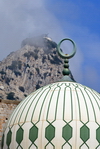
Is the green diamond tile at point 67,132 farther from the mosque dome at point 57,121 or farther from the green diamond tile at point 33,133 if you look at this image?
the green diamond tile at point 33,133

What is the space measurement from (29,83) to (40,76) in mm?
4483

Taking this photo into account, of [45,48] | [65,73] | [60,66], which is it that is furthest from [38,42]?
[65,73]

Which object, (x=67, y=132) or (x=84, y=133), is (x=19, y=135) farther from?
(x=84, y=133)

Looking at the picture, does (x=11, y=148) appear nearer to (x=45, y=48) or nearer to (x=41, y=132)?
(x=41, y=132)

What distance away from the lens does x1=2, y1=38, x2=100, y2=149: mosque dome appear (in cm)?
845

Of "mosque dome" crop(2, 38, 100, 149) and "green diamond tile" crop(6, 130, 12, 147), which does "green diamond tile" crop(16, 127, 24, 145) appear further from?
"green diamond tile" crop(6, 130, 12, 147)

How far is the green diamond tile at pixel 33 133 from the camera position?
8617 mm

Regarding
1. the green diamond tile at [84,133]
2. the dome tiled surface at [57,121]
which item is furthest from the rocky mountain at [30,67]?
the green diamond tile at [84,133]

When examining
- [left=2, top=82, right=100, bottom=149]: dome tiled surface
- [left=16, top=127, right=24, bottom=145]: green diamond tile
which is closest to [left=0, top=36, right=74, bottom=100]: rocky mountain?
[left=2, top=82, right=100, bottom=149]: dome tiled surface

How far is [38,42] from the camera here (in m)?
122

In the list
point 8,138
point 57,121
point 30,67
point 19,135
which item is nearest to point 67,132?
point 57,121

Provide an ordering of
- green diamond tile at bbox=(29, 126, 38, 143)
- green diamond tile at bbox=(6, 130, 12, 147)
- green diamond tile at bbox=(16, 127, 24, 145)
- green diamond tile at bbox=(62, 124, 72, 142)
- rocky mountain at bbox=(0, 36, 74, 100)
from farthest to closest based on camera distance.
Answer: rocky mountain at bbox=(0, 36, 74, 100), green diamond tile at bbox=(6, 130, 12, 147), green diamond tile at bbox=(16, 127, 24, 145), green diamond tile at bbox=(29, 126, 38, 143), green diamond tile at bbox=(62, 124, 72, 142)

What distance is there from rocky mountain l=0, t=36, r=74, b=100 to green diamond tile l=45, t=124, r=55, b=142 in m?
94.0

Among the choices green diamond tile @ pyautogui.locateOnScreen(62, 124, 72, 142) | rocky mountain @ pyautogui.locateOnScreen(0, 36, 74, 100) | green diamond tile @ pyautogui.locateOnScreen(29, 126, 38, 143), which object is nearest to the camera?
green diamond tile @ pyautogui.locateOnScreen(62, 124, 72, 142)
